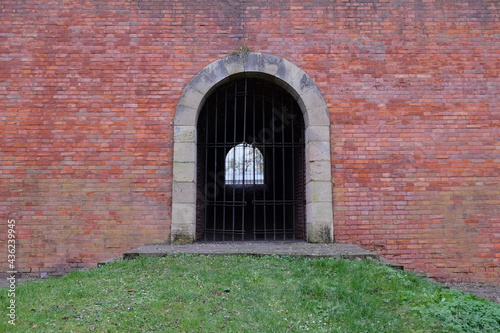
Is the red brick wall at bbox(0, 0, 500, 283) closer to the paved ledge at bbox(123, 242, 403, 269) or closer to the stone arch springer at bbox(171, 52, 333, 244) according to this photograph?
the stone arch springer at bbox(171, 52, 333, 244)

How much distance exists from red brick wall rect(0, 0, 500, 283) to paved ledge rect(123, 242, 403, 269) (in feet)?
1.57

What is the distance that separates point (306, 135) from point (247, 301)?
11.2 ft

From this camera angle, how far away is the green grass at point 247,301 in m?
3.03

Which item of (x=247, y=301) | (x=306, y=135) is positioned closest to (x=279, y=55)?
(x=306, y=135)

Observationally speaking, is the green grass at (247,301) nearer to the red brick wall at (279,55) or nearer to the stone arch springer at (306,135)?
the stone arch springer at (306,135)

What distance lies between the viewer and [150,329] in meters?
2.93

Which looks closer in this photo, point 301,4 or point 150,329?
point 150,329

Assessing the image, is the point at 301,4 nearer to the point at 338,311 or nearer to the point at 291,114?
the point at 291,114

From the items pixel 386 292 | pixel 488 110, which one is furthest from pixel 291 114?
pixel 386 292

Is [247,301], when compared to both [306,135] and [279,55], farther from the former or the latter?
[279,55]

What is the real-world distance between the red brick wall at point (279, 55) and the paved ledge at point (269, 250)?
0.48 meters

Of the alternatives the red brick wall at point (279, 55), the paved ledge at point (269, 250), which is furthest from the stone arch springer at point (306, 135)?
the paved ledge at point (269, 250)

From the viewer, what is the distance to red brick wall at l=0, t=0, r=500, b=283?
5883mm

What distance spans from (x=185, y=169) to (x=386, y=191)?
3.15 meters
